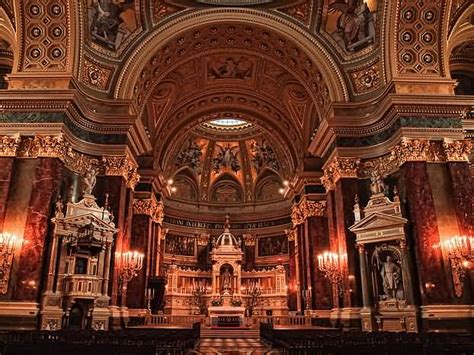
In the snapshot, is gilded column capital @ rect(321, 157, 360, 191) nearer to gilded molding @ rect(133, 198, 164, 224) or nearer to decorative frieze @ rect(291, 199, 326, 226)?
decorative frieze @ rect(291, 199, 326, 226)

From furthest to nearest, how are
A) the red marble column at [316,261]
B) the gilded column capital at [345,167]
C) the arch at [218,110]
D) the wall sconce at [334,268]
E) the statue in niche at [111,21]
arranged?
the arch at [218,110] → the red marble column at [316,261] → the statue in niche at [111,21] → the gilded column capital at [345,167] → the wall sconce at [334,268]

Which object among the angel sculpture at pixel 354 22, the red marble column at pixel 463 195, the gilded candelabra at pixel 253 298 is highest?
the angel sculpture at pixel 354 22

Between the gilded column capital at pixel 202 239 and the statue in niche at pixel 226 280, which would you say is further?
the gilded column capital at pixel 202 239

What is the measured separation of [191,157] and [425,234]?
1930 centimetres

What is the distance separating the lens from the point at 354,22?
48.5 ft

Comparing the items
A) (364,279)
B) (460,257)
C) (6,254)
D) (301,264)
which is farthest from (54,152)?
(301,264)

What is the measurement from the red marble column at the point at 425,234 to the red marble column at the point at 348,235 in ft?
6.43

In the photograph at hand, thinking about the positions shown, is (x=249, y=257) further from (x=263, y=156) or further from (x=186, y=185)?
(x=263, y=156)

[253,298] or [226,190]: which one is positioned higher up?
[226,190]

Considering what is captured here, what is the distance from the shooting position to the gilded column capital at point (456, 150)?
1212 cm

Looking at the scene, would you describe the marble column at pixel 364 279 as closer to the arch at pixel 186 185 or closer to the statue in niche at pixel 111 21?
the statue in niche at pixel 111 21

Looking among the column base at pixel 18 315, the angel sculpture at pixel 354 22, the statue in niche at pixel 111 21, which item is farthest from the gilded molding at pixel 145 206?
the angel sculpture at pixel 354 22

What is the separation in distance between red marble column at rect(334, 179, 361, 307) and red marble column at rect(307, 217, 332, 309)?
383 cm

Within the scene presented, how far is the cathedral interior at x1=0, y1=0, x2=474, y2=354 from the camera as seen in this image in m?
11.1
